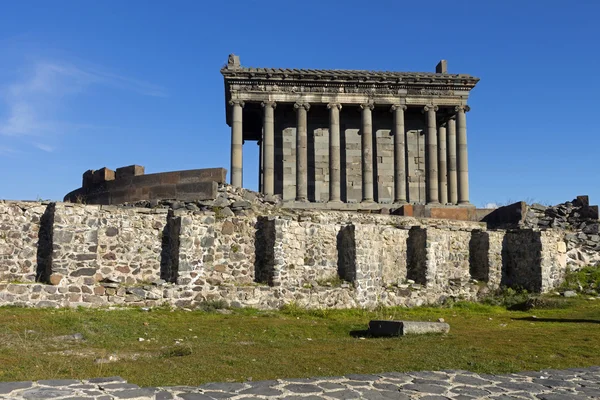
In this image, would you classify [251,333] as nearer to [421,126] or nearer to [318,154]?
[318,154]

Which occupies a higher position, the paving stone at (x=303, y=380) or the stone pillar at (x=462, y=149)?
the stone pillar at (x=462, y=149)

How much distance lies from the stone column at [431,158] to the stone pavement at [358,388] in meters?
25.3

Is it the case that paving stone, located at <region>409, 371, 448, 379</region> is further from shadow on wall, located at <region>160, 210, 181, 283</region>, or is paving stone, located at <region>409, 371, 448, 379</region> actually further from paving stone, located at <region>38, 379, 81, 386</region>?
shadow on wall, located at <region>160, 210, 181, 283</region>

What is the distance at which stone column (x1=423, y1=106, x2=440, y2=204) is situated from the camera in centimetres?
3375

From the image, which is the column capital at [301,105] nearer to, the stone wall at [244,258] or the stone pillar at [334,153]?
the stone pillar at [334,153]

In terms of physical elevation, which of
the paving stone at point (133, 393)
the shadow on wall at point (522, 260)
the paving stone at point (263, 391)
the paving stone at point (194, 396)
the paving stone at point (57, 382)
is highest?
the shadow on wall at point (522, 260)

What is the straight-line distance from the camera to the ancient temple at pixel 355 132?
33156 millimetres

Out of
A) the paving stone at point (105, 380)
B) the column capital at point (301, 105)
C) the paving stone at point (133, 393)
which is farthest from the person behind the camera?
the column capital at point (301, 105)

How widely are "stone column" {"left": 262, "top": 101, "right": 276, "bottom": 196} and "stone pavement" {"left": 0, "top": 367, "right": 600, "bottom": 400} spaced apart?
2468 centimetres

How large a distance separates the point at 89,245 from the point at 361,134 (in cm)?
2140

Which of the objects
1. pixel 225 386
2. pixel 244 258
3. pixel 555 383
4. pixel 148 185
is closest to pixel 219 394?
pixel 225 386

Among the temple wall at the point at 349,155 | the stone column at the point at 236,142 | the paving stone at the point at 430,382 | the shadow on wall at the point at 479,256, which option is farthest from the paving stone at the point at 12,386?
the temple wall at the point at 349,155

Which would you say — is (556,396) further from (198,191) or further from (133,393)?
(198,191)

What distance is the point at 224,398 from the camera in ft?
22.3
